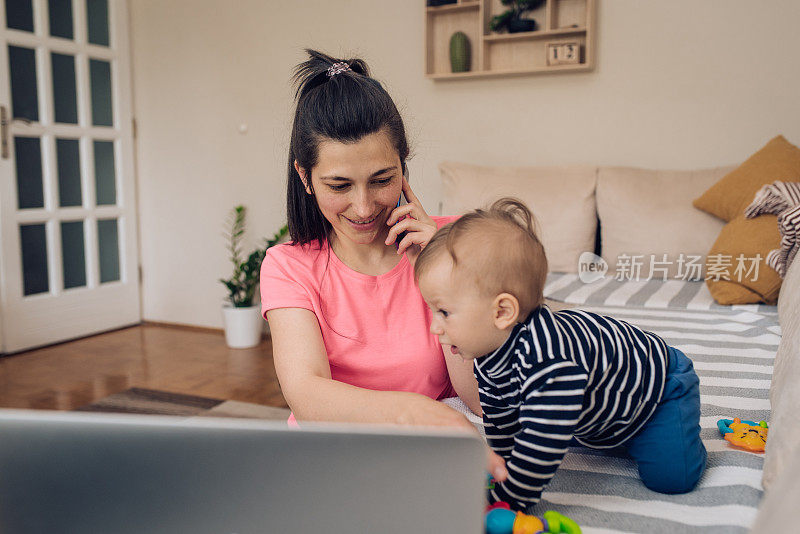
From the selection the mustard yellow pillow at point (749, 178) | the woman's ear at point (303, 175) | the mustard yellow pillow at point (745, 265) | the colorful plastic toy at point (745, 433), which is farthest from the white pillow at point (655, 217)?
the woman's ear at point (303, 175)

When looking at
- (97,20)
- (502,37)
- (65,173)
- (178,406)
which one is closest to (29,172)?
(65,173)

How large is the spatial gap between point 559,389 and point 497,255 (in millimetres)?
165

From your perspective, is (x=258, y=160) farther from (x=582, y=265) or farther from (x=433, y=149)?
(x=582, y=265)

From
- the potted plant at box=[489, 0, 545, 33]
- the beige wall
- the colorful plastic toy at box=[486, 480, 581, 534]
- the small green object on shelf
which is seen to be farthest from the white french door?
the colorful plastic toy at box=[486, 480, 581, 534]

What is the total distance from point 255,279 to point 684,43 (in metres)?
2.47

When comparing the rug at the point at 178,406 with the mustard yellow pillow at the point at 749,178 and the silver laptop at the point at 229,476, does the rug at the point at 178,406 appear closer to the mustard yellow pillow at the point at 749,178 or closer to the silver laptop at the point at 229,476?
the mustard yellow pillow at the point at 749,178

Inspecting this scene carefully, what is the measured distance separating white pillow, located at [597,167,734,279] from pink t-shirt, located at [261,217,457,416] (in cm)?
159

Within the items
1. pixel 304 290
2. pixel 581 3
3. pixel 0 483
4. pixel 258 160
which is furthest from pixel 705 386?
pixel 258 160

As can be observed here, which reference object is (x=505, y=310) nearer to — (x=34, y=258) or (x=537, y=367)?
(x=537, y=367)

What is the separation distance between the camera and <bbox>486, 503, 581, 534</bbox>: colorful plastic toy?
26.1 inches

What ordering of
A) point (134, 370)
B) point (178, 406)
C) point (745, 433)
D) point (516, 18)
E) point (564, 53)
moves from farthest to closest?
point (134, 370) → point (516, 18) → point (564, 53) → point (178, 406) → point (745, 433)

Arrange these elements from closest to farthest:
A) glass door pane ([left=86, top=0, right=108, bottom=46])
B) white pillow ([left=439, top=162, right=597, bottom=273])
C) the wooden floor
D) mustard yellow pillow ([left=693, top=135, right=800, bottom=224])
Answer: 1. mustard yellow pillow ([left=693, top=135, right=800, bottom=224])
2. white pillow ([left=439, top=162, right=597, bottom=273])
3. the wooden floor
4. glass door pane ([left=86, top=0, right=108, bottom=46])

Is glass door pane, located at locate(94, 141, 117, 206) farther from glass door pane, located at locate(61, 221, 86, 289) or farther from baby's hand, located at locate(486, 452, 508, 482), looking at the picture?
baby's hand, located at locate(486, 452, 508, 482)

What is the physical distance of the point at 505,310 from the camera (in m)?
0.78
